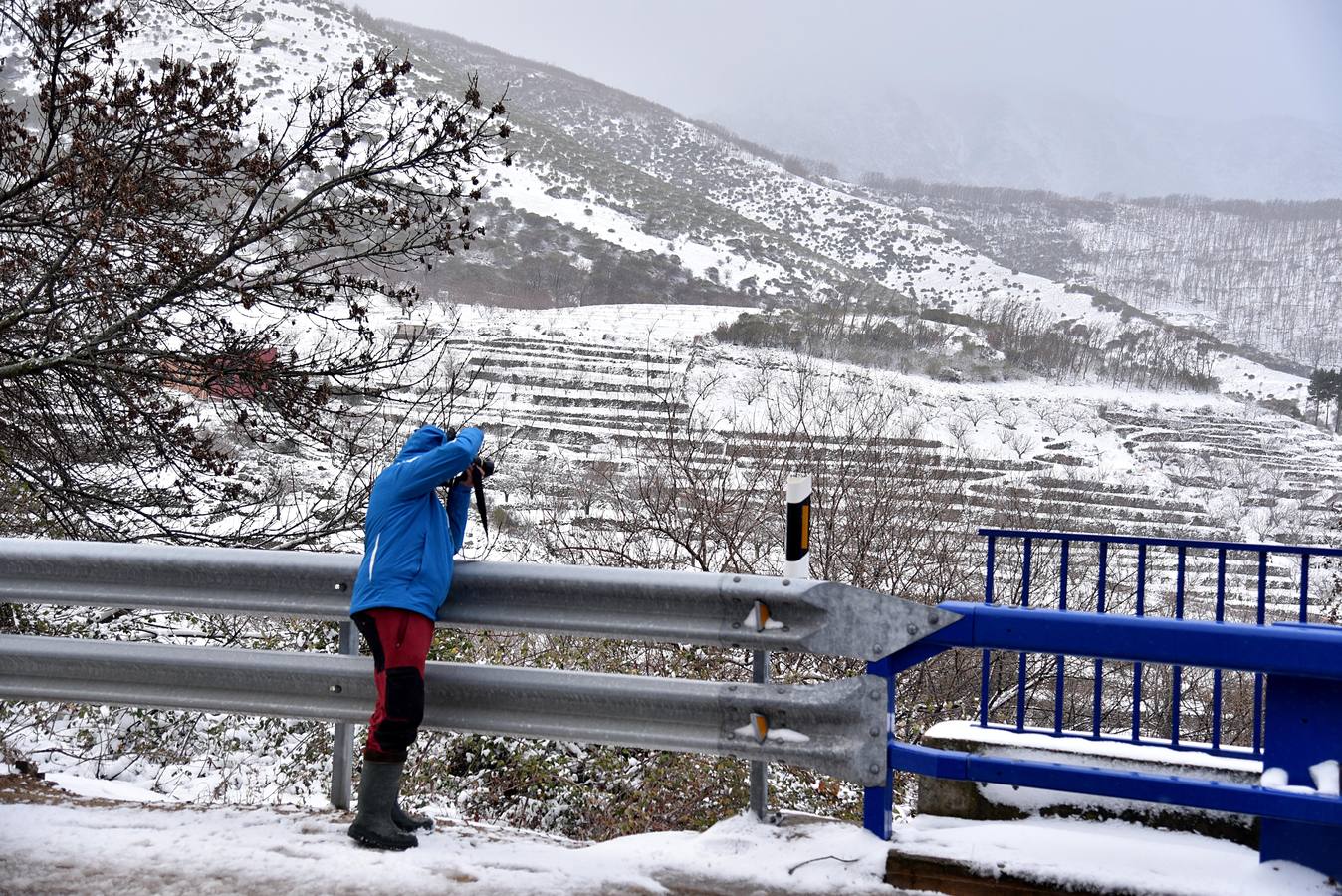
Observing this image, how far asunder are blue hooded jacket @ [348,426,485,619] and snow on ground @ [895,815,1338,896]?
Result: 1668mm

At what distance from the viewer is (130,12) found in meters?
6.78

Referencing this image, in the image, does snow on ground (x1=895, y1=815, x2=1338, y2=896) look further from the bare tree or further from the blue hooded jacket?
the bare tree

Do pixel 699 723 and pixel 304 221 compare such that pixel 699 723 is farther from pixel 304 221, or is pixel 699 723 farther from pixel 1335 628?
pixel 304 221

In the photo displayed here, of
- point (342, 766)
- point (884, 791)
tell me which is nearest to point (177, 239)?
point (342, 766)

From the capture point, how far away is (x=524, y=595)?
3.37 metres

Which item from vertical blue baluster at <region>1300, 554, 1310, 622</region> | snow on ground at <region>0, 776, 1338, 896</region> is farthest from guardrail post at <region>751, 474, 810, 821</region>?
vertical blue baluster at <region>1300, 554, 1310, 622</region>

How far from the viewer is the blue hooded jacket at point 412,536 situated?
10.7ft

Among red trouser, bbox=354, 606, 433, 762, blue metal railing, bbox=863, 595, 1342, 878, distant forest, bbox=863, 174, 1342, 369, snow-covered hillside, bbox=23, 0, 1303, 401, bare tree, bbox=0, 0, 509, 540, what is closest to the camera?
blue metal railing, bbox=863, 595, 1342, 878

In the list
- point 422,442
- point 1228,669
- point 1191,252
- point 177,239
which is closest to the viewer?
point 1228,669

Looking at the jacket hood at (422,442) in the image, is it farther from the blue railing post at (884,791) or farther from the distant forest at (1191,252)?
the distant forest at (1191,252)

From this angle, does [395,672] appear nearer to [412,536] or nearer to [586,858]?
[412,536]

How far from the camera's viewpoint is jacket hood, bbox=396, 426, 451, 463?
11.4 ft

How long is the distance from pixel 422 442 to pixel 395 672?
76cm

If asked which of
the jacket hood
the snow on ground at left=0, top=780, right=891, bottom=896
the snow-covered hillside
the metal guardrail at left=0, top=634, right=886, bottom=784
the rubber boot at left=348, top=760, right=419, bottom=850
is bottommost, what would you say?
the snow on ground at left=0, top=780, right=891, bottom=896
